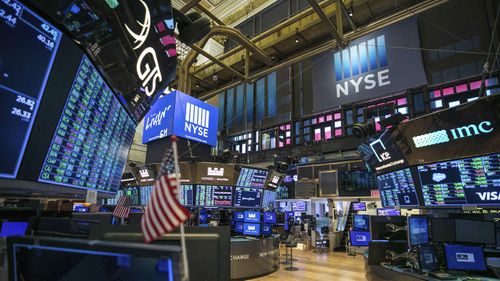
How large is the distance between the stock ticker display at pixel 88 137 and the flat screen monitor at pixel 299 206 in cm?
1708

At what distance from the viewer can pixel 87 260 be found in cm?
131

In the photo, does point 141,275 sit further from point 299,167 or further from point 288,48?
point 299,167

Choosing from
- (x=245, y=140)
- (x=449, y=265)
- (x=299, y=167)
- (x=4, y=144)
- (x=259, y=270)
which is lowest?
(x=259, y=270)

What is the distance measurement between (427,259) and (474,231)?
0.92m

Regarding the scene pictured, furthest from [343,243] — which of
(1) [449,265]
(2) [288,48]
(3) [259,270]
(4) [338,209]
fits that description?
(1) [449,265]

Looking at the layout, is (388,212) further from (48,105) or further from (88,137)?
(48,105)

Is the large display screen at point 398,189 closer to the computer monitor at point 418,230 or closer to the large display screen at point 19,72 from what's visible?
the computer monitor at point 418,230

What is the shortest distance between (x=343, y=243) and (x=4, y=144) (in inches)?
616

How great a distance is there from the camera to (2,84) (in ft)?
4.67

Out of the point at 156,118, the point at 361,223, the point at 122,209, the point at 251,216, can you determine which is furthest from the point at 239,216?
the point at 361,223

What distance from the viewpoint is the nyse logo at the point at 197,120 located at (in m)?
9.09

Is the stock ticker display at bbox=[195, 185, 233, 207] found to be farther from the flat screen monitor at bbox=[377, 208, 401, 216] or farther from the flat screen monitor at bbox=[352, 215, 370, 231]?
the flat screen monitor at bbox=[377, 208, 401, 216]

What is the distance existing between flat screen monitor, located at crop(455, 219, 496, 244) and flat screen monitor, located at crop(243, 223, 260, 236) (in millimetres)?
5226

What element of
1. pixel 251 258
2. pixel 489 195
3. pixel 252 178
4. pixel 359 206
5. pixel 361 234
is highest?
pixel 252 178
